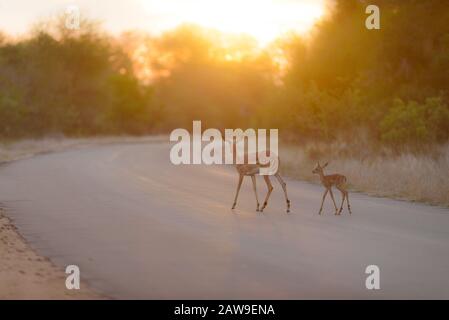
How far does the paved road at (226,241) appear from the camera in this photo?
27.7 ft

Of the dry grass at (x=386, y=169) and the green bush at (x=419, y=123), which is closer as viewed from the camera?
the dry grass at (x=386, y=169)

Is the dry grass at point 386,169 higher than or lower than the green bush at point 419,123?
lower

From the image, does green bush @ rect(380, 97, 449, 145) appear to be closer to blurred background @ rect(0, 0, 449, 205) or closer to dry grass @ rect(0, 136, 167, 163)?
blurred background @ rect(0, 0, 449, 205)

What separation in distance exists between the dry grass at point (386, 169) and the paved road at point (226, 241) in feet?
3.79

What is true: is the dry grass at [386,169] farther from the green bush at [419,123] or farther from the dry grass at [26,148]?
the dry grass at [26,148]

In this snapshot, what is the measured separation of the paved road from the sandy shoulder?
10.5 inches

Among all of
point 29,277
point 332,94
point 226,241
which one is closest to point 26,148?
point 332,94

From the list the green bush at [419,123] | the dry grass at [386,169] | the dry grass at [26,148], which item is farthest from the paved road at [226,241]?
the dry grass at [26,148]

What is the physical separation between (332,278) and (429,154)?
16.2m

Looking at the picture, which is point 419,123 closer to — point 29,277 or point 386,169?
point 386,169

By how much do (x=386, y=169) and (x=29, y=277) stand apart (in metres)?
15.1

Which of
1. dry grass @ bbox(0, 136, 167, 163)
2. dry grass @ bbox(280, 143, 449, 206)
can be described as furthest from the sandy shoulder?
dry grass @ bbox(0, 136, 167, 163)

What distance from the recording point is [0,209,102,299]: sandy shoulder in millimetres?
8039

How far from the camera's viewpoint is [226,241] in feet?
37.2
